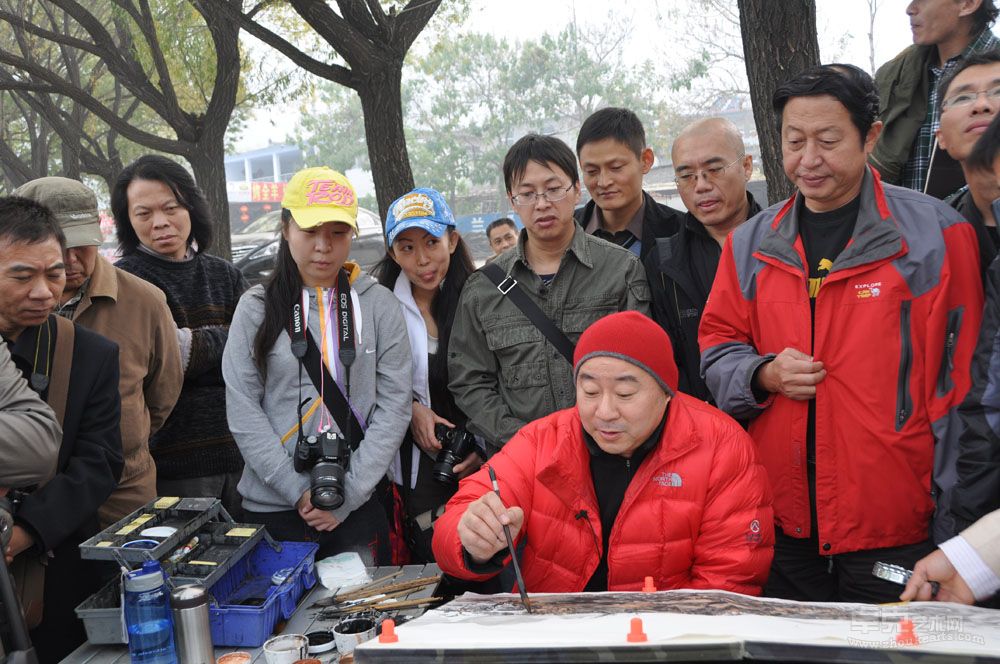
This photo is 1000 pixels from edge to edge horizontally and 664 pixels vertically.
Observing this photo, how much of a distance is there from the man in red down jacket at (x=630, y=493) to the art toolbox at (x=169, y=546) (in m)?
0.62

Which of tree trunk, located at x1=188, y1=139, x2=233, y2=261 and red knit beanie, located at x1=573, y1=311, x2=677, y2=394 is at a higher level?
tree trunk, located at x1=188, y1=139, x2=233, y2=261

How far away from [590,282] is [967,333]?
4.25 ft

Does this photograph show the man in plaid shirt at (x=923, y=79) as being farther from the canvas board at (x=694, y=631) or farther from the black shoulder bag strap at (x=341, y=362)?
the black shoulder bag strap at (x=341, y=362)

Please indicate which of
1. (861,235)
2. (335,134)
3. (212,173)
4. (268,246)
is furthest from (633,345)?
(335,134)

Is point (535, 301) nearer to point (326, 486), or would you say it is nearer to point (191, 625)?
point (326, 486)

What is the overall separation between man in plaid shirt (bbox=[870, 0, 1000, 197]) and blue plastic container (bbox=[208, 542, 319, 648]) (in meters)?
2.76

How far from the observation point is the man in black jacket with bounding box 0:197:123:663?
8.16 feet

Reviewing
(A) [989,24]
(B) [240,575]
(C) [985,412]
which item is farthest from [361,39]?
(C) [985,412]

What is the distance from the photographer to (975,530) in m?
1.80

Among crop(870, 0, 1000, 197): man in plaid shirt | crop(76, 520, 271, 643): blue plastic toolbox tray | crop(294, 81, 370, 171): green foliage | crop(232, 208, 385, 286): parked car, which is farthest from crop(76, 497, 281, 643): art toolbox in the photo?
crop(294, 81, 370, 171): green foliage

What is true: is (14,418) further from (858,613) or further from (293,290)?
(858,613)

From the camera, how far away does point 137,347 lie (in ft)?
10.1

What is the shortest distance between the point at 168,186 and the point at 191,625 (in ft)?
7.34

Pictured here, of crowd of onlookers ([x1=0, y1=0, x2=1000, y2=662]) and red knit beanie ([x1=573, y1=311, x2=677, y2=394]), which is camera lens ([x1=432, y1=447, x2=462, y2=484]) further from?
red knit beanie ([x1=573, y1=311, x2=677, y2=394])
